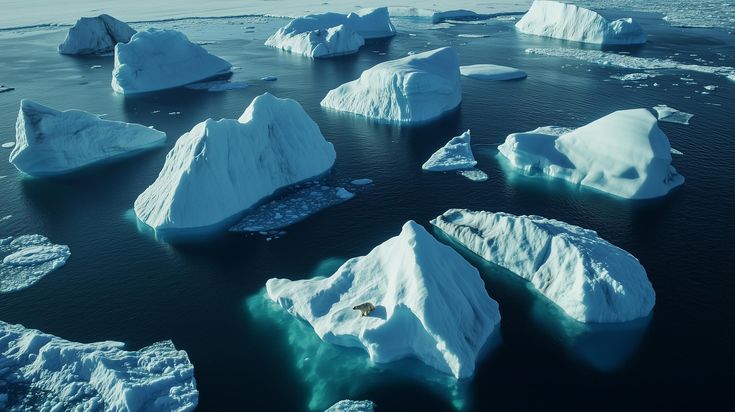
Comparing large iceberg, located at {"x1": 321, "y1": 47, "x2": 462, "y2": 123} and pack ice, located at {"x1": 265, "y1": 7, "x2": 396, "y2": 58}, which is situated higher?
pack ice, located at {"x1": 265, "y1": 7, "x2": 396, "y2": 58}

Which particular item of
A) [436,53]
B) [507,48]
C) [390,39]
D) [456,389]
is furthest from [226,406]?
[390,39]

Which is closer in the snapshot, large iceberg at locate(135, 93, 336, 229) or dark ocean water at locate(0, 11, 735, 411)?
dark ocean water at locate(0, 11, 735, 411)

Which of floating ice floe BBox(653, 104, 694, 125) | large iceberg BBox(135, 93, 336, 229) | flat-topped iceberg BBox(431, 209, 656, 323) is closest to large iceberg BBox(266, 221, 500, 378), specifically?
flat-topped iceberg BBox(431, 209, 656, 323)

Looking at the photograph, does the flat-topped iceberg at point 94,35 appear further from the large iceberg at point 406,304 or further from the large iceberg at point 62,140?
the large iceberg at point 406,304

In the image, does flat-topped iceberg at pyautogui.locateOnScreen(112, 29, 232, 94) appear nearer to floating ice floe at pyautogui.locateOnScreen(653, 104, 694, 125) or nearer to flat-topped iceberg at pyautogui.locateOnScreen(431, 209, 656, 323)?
flat-topped iceberg at pyautogui.locateOnScreen(431, 209, 656, 323)

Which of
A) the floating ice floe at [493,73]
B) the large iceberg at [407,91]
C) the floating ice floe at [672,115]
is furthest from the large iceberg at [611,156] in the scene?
the floating ice floe at [493,73]

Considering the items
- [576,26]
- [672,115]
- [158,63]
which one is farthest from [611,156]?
[576,26]

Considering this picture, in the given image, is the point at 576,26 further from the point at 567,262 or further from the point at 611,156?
the point at 567,262
